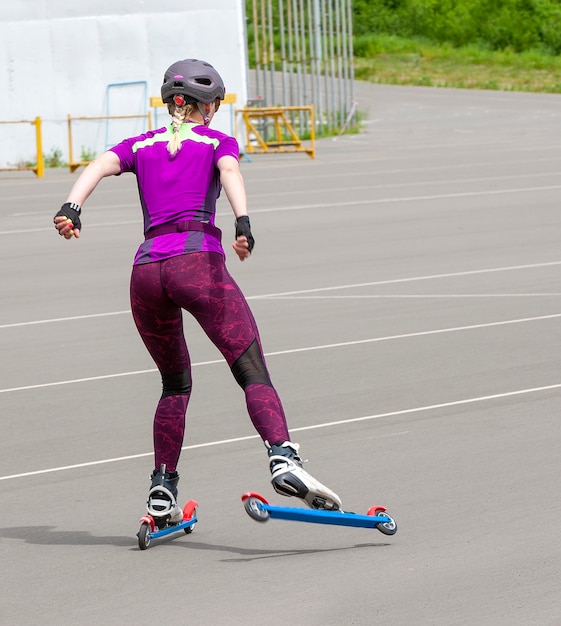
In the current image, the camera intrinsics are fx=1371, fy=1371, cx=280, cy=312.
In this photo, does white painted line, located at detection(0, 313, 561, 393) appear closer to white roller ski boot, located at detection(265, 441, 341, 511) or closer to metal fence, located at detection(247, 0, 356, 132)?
white roller ski boot, located at detection(265, 441, 341, 511)

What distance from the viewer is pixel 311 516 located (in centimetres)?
571

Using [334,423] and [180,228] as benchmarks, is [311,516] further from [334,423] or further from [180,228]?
[334,423]

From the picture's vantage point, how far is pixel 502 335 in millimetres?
11477

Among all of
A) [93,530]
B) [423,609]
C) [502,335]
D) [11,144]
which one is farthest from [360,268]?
[11,144]

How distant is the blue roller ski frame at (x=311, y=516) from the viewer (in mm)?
5664

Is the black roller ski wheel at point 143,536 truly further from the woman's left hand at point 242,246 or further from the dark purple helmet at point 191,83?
the dark purple helmet at point 191,83

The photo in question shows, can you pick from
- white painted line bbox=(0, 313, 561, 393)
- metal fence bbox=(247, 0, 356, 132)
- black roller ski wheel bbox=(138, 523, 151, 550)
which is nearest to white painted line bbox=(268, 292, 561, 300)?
white painted line bbox=(0, 313, 561, 393)

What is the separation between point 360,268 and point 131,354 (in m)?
5.34

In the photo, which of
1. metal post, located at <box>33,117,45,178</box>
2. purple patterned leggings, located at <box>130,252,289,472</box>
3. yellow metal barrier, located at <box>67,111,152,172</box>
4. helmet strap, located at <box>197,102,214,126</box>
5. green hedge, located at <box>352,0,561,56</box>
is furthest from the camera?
green hedge, located at <box>352,0,561,56</box>

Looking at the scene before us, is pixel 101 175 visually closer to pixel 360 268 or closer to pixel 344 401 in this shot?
pixel 344 401

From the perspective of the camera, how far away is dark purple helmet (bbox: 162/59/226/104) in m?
5.98

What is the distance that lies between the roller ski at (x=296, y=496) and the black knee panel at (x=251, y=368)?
0.31 metres

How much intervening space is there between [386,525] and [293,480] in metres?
0.56

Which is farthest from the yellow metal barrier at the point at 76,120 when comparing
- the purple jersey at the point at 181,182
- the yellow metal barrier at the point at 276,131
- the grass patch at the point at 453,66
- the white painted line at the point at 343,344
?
the grass patch at the point at 453,66
